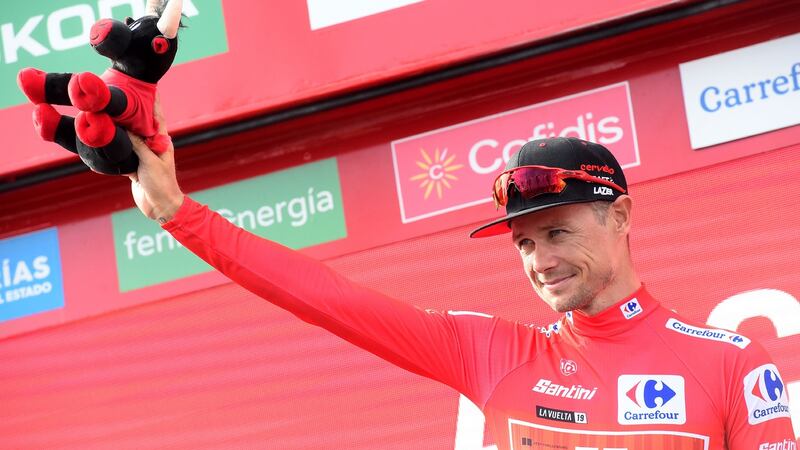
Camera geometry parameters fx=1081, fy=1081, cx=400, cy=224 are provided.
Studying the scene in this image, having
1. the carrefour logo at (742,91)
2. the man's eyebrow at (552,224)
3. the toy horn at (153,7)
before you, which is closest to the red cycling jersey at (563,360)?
the man's eyebrow at (552,224)

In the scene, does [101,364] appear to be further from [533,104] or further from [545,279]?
[545,279]

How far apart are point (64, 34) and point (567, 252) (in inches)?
97.4

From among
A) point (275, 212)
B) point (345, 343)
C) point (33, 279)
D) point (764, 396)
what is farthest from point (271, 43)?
point (764, 396)

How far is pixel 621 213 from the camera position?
93.5 inches

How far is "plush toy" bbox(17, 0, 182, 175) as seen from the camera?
1.91 meters

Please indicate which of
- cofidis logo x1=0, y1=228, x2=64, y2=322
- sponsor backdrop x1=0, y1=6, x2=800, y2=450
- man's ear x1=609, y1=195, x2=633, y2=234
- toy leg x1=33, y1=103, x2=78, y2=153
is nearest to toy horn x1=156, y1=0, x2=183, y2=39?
toy leg x1=33, y1=103, x2=78, y2=153

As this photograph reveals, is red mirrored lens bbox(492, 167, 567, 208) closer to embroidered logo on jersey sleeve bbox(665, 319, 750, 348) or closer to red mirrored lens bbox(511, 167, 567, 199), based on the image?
red mirrored lens bbox(511, 167, 567, 199)

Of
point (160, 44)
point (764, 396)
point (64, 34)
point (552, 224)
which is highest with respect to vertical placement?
point (64, 34)

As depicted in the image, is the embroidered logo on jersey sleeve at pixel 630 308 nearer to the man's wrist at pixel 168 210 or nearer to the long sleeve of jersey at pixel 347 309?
the long sleeve of jersey at pixel 347 309

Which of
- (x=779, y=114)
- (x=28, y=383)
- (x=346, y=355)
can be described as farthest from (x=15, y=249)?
(x=779, y=114)

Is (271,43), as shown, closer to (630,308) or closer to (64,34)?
(64,34)

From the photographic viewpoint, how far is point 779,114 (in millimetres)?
3445

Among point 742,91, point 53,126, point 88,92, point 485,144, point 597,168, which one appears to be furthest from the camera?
point 485,144

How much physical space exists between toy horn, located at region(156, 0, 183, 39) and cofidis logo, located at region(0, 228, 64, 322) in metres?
2.19
